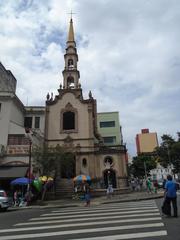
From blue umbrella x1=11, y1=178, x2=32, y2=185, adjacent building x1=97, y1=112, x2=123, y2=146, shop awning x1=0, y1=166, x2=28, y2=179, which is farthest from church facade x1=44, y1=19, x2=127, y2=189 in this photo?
adjacent building x1=97, y1=112, x2=123, y2=146

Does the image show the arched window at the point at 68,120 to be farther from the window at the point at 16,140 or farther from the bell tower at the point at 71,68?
the window at the point at 16,140

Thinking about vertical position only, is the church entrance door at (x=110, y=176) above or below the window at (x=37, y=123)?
below

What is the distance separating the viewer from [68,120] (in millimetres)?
39969

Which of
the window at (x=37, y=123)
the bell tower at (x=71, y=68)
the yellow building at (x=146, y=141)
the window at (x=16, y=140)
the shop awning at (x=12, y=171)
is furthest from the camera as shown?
the yellow building at (x=146, y=141)

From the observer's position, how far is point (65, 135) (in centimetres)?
3872

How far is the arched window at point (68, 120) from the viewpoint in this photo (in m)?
39.6

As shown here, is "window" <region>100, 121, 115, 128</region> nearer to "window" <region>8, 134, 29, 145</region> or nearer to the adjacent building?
the adjacent building

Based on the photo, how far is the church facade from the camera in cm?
3691

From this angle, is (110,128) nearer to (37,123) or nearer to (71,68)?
(71,68)

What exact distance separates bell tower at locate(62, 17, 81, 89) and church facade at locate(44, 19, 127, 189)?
2523mm

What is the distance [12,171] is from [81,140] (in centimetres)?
1232

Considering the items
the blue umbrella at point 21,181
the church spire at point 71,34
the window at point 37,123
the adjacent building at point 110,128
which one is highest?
the church spire at point 71,34

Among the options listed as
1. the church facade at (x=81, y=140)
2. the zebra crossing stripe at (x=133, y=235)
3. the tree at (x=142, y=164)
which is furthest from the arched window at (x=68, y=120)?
the tree at (x=142, y=164)

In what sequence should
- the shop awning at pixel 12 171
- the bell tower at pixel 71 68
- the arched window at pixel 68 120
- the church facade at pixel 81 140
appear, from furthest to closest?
the bell tower at pixel 71 68 < the arched window at pixel 68 120 < the church facade at pixel 81 140 < the shop awning at pixel 12 171
